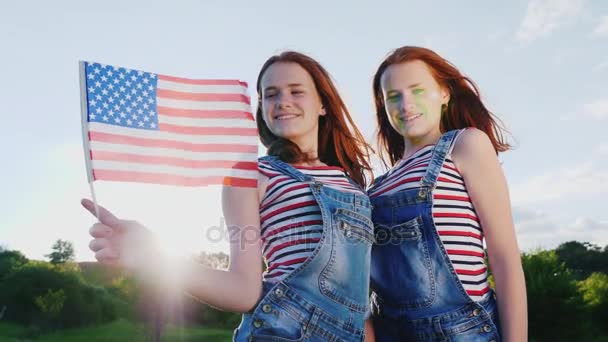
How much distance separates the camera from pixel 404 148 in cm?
443

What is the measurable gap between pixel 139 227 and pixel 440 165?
1.78 meters

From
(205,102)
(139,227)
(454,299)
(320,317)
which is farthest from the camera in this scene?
(205,102)

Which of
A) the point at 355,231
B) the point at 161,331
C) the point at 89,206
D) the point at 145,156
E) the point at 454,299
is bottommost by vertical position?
the point at 161,331

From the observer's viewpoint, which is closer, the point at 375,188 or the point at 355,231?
the point at 355,231

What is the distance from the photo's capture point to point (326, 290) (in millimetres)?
3180

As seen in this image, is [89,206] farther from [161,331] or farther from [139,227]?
[161,331]

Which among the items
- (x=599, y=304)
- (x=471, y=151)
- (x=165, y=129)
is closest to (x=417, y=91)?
(x=471, y=151)

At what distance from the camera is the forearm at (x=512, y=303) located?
131 inches

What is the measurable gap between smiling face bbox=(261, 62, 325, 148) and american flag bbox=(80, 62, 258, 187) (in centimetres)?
21

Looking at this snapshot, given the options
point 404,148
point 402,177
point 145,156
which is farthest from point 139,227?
point 404,148

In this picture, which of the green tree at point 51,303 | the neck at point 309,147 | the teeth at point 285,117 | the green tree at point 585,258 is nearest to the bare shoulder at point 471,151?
the neck at point 309,147

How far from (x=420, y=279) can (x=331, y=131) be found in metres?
1.31
